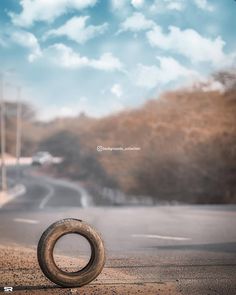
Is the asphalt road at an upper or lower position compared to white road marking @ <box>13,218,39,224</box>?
lower

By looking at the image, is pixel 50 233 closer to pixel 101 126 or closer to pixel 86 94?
pixel 86 94

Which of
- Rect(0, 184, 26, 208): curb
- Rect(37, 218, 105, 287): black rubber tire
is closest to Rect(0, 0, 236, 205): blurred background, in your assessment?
Rect(0, 184, 26, 208): curb

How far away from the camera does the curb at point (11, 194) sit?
2031cm

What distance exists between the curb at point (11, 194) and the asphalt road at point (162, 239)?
1799 millimetres

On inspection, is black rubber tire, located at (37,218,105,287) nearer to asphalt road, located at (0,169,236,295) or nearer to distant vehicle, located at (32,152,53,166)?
asphalt road, located at (0,169,236,295)

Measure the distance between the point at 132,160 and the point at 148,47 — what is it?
7483 millimetres

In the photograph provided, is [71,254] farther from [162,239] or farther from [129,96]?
[129,96]

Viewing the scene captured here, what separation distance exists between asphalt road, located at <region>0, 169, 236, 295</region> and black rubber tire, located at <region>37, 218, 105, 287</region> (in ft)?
1.70

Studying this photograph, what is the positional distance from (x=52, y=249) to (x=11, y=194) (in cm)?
1637

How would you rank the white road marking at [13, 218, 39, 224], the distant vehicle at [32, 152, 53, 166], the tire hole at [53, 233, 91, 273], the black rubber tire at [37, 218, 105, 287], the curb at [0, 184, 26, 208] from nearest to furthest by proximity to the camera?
the black rubber tire at [37, 218, 105, 287] < the tire hole at [53, 233, 91, 273] < the white road marking at [13, 218, 39, 224] < the distant vehicle at [32, 152, 53, 166] < the curb at [0, 184, 26, 208]

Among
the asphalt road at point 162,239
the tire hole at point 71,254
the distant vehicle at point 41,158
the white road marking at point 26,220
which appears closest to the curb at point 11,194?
the asphalt road at point 162,239

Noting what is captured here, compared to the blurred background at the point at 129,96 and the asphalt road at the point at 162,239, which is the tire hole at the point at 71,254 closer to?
the asphalt road at the point at 162,239

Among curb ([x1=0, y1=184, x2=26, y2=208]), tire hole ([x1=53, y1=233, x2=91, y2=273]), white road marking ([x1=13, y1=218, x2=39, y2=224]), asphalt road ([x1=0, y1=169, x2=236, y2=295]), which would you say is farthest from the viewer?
curb ([x1=0, y1=184, x2=26, y2=208])

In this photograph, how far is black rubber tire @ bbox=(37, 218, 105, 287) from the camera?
620 centimetres
